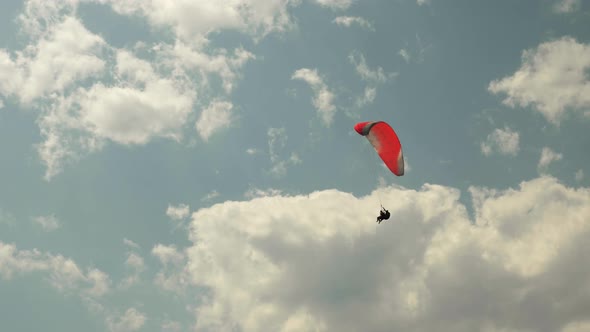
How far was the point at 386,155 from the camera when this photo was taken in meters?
54.9

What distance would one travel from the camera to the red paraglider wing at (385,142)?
53.2 metres

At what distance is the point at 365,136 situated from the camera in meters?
57.2

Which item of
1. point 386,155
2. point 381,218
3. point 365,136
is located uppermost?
point 365,136

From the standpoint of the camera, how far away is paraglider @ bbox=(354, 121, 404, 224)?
53.2m

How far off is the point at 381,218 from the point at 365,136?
10486 millimetres

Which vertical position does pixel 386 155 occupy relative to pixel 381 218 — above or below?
above

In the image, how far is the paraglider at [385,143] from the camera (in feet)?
174

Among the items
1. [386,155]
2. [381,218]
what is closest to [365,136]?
[386,155]

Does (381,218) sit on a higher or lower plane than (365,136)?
lower

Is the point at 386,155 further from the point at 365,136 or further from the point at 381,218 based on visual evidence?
the point at 381,218

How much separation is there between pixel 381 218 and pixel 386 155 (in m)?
7.55

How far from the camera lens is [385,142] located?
183ft

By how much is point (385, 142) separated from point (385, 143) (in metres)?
0.14
